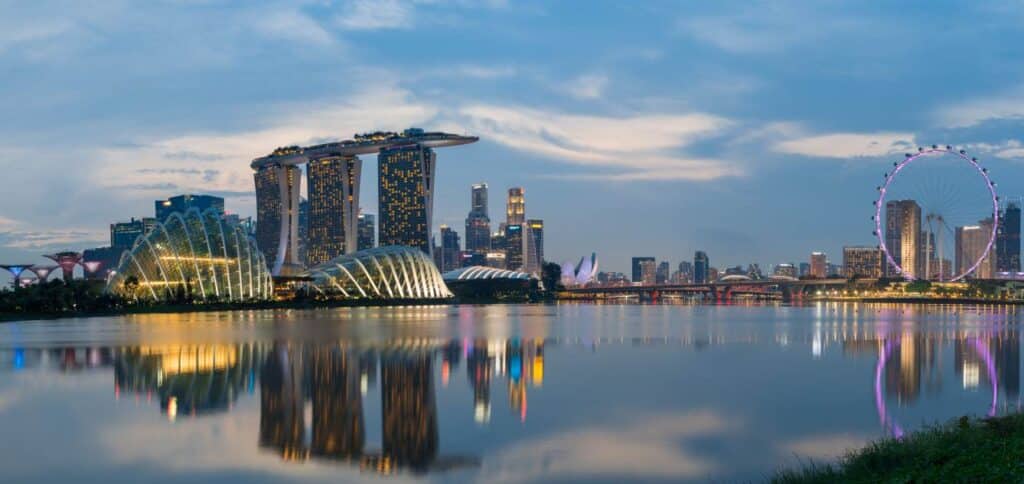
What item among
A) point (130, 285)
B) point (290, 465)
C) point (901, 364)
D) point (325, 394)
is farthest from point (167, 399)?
point (130, 285)

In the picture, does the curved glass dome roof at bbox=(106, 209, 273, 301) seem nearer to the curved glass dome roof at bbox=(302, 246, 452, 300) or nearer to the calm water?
the curved glass dome roof at bbox=(302, 246, 452, 300)

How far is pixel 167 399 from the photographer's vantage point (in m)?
26.7

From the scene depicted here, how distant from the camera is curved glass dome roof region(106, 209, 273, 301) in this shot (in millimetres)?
115713

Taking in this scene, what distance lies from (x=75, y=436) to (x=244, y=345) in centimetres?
2645

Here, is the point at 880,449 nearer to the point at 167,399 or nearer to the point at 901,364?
the point at 167,399

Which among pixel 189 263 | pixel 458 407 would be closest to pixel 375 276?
pixel 189 263

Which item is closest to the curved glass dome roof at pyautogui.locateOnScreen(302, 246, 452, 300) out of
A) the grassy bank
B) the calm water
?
the calm water

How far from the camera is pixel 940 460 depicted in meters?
14.7

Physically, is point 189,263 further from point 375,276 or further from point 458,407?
point 458,407

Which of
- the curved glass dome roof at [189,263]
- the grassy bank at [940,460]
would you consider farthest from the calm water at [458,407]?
the curved glass dome roof at [189,263]

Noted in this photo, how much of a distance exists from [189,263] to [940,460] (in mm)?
112171

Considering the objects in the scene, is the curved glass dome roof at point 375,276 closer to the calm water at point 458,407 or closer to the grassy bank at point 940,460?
the calm water at point 458,407

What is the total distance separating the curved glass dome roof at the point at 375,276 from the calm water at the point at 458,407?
10049 cm

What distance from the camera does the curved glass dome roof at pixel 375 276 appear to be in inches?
5881
